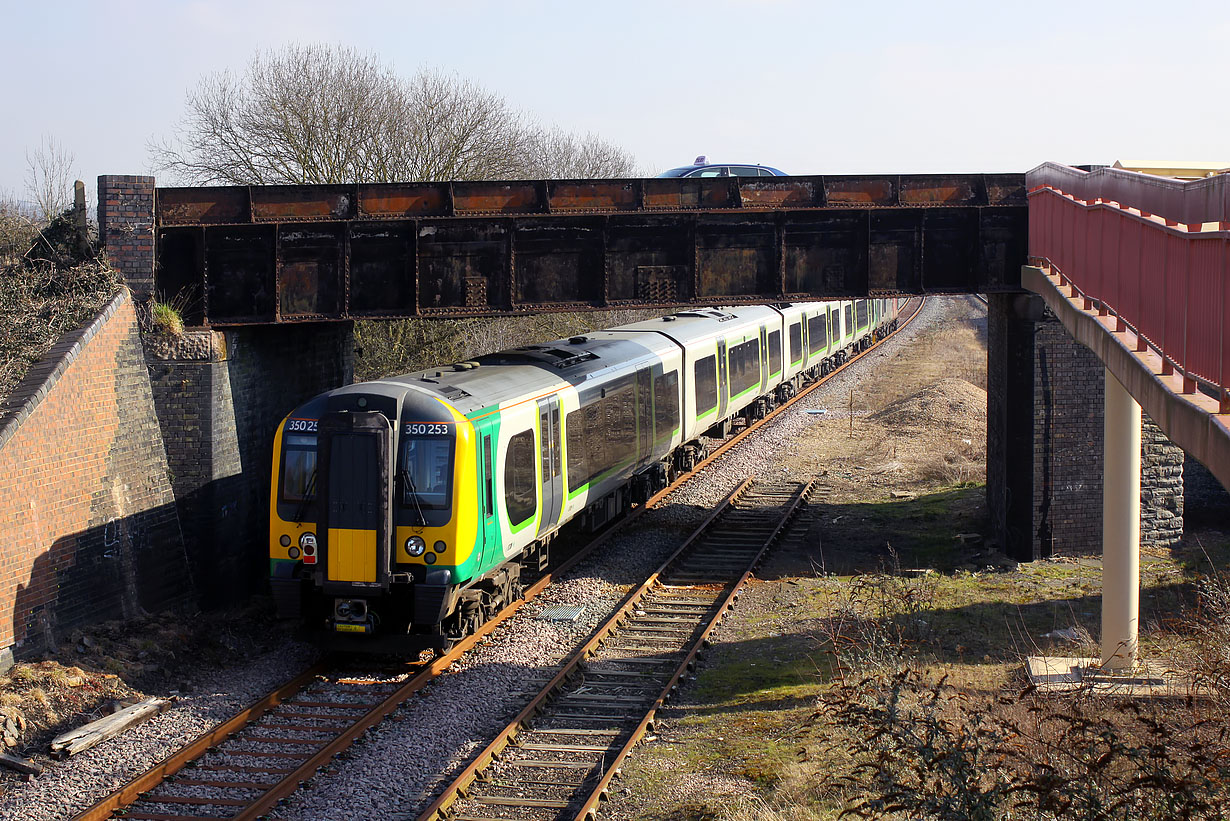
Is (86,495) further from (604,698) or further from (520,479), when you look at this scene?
(604,698)

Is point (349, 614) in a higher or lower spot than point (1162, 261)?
lower

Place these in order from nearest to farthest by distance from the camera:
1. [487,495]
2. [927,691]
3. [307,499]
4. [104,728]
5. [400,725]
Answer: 1. [927,691]
2. [104,728]
3. [400,725]
4. [307,499]
5. [487,495]

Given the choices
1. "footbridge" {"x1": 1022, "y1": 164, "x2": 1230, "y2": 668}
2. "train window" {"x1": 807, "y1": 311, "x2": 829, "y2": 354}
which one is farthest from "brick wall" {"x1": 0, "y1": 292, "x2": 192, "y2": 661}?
"train window" {"x1": 807, "y1": 311, "x2": 829, "y2": 354}

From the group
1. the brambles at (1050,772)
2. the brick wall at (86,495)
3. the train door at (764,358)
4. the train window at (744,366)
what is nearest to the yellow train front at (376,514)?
the brick wall at (86,495)

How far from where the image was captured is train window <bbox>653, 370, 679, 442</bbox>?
17297mm

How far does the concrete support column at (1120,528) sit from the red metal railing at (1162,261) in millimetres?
1213

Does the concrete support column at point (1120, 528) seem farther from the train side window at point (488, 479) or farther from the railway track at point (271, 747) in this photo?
the railway track at point (271, 747)

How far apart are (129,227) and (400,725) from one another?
7.28m

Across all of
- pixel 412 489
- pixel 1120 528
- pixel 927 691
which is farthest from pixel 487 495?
pixel 1120 528

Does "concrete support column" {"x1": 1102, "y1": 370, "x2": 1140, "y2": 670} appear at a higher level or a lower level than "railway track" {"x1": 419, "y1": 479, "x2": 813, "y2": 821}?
higher

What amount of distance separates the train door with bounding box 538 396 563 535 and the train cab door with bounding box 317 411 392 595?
2.55 m

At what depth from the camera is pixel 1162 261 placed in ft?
21.5

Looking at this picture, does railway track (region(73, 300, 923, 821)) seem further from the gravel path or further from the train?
the train

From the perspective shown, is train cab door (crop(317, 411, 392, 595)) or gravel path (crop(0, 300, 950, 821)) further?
train cab door (crop(317, 411, 392, 595))
